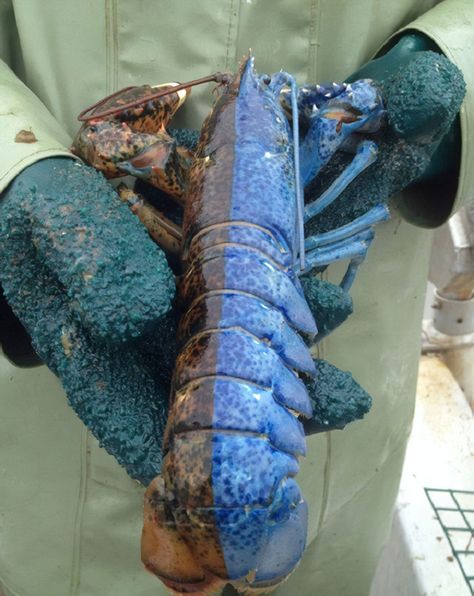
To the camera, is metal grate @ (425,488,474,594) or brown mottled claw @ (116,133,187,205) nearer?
brown mottled claw @ (116,133,187,205)

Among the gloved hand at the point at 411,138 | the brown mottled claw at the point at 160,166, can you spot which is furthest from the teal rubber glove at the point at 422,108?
the brown mottled claw at the point at 160,166

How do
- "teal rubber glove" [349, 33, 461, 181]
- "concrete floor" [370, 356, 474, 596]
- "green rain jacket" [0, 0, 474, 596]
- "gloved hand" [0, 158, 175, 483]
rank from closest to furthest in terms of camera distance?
"gloved hand" [0, 158, 175, 483] < "teal rubber glove" [349, 33, 461, 181] < "green rain jacket" [0, 0, 474, 596] < "concrete floor" [370, 356, 474, 596]

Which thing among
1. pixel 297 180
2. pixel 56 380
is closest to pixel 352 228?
pixel 297 180

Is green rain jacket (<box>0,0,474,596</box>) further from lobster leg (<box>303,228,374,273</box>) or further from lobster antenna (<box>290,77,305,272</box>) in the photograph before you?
lobster leg (<box>303,228,374,273</box>)

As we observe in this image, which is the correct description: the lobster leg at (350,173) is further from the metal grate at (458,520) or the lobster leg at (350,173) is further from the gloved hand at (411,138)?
the metal grate at (458,520)

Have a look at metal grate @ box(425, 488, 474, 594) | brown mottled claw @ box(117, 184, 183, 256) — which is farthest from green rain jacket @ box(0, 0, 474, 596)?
metal grate @ box(425, 488, 474, 594)

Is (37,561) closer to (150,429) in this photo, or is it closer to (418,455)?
(150,429)

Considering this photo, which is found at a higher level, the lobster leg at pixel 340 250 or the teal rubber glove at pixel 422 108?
the teal rubber glove at pixel 422 108
